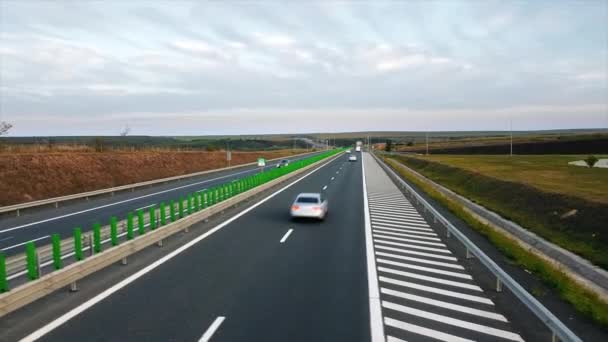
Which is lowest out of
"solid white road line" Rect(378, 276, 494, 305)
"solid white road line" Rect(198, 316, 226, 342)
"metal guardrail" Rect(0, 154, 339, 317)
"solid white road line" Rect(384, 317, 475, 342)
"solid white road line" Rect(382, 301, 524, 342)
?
"solid white road line" Rect(378, 276, 494, 305)

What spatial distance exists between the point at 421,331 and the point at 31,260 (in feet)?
24.5

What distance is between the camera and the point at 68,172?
37.8 meters

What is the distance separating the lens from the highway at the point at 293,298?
24.0 ft

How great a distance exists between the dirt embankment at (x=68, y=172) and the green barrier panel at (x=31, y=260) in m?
22.6

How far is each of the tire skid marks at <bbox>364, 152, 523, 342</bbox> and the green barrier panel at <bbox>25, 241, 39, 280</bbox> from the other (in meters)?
6.87

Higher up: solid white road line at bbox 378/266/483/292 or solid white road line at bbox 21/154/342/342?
solid white road line at bbox 21/154/342/342

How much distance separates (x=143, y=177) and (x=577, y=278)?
43620 millimetres

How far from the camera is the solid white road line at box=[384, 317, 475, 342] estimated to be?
23.5 feet

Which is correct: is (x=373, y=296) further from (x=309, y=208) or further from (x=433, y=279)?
(x=309, y=208)

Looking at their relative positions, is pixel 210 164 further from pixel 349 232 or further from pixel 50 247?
pixel 50 247

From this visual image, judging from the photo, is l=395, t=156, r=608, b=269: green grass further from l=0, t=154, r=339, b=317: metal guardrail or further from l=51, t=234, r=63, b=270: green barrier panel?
l=51, t=234, r=63, b=270: green barrier panel

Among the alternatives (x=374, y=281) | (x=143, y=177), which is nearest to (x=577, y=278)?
(x=374, y=281)

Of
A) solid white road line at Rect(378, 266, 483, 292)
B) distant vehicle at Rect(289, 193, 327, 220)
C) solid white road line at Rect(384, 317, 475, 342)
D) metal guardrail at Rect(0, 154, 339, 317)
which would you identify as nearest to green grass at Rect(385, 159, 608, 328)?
solid white road line at Rect(378, 266, 483, 292)

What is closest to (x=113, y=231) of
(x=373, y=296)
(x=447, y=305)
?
(x=373, y=296)
